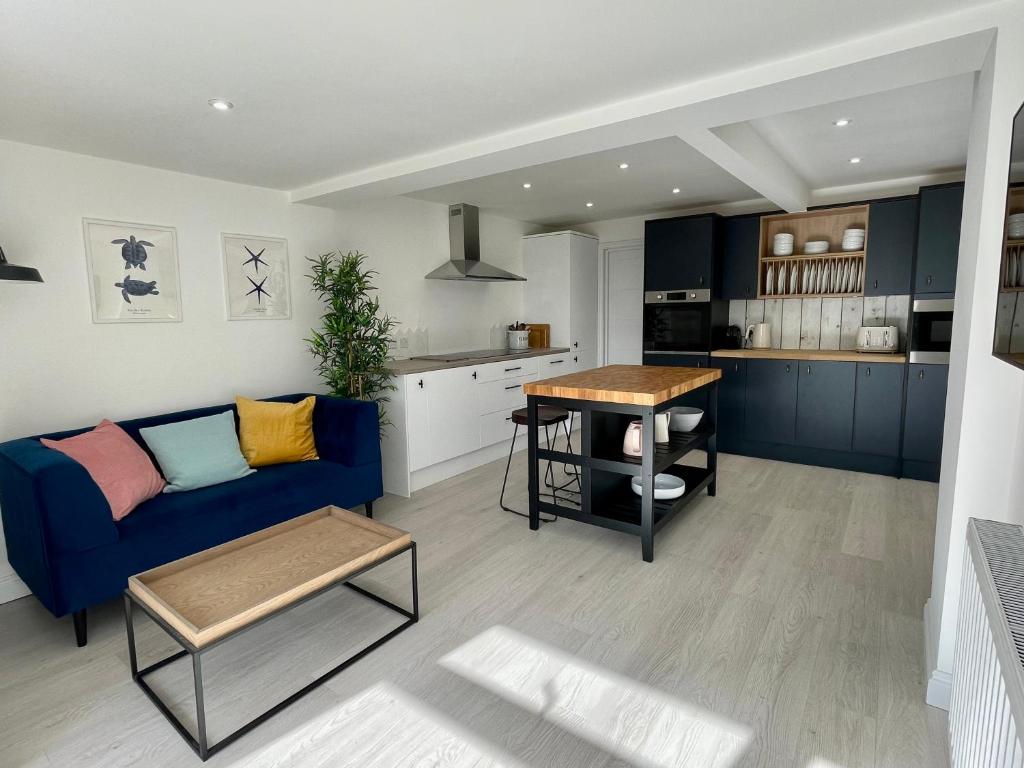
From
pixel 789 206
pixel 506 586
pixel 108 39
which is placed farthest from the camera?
pixel 789 206

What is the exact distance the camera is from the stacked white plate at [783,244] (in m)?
4.72

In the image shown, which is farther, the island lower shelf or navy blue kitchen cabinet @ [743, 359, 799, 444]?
navy blue kitchen cabinet @ [743, 359, 799, 444]

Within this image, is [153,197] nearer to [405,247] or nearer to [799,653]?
[405,247]

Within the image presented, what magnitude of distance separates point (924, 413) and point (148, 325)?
5.31m

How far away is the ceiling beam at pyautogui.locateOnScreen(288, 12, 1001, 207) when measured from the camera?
1.75m

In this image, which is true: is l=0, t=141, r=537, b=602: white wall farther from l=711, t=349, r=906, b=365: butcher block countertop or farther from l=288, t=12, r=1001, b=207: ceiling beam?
l=711, t=349, r=906, b=365: butcher block countertop

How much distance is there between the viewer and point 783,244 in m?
4.74

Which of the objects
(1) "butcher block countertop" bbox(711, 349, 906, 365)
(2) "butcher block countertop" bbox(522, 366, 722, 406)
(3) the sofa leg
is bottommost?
(3) the sofa leg

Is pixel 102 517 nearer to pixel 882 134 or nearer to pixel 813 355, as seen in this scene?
pixel 882 134

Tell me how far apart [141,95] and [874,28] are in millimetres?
2663

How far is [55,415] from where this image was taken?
2869 millimetres

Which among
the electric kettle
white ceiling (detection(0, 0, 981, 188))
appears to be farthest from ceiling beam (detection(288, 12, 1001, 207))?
the electric kettle

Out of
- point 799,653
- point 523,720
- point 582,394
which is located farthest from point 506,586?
point 799,653

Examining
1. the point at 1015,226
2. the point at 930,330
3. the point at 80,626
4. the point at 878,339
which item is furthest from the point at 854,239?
the point at 80,626
